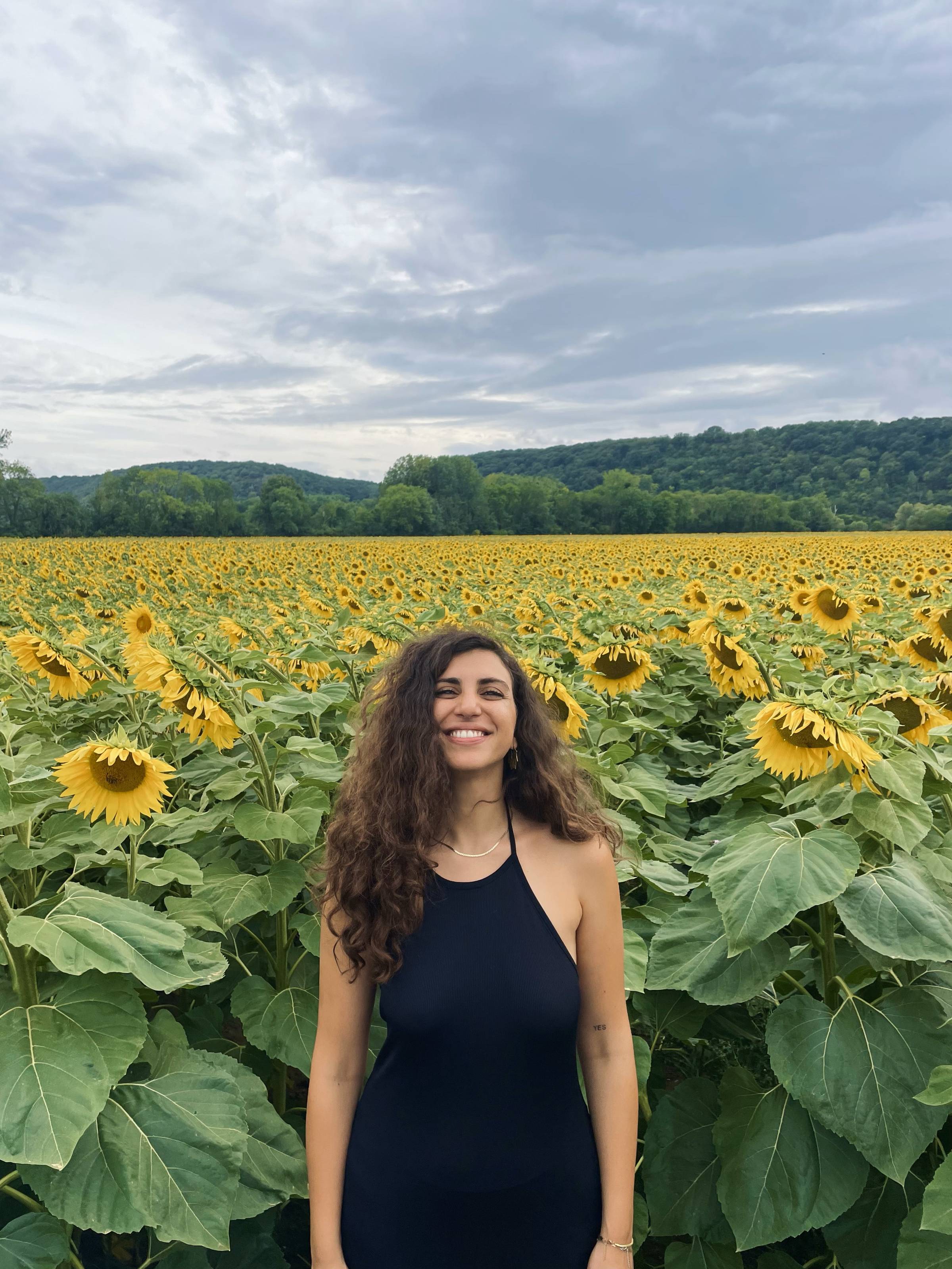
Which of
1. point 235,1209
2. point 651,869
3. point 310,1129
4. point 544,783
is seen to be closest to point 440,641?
point 544,783

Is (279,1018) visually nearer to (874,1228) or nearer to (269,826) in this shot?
(269,826)

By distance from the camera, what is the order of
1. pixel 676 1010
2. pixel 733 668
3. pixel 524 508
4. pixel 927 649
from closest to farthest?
pixel 676 1010, pixel 733 668, pixel 927 649, pixel 524 508

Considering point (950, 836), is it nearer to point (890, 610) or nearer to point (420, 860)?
point (420, 860)

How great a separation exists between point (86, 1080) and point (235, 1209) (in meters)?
0.55

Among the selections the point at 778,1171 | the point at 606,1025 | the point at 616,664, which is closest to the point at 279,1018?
the point at 606,1025

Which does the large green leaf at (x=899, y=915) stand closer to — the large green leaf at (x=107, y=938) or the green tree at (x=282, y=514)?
the large green leaf at (x=107, y=938)

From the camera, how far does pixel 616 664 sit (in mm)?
4781

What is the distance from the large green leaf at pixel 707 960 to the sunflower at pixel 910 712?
3.13 feet

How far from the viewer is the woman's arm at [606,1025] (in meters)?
2.01

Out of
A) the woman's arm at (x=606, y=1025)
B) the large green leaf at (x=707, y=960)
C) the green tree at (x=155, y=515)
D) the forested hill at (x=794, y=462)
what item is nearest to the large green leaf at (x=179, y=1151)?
the woman's arm at (x=606, y=1025)

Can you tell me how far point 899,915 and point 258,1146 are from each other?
1619mm

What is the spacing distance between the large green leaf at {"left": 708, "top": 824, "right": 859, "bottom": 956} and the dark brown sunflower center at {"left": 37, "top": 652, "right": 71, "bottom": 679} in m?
3.21

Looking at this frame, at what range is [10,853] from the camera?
228cm

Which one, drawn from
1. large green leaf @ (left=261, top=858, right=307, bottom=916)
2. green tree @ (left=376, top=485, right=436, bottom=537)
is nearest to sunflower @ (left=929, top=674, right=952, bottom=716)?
large green leaf @ (left=261, top=858, right=307, bottom=916)
